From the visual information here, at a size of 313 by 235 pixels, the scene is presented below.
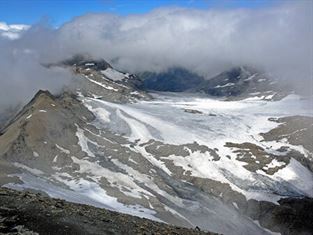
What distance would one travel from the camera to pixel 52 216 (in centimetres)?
3250

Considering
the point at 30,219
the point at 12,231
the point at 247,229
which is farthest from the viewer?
the point at 247,229

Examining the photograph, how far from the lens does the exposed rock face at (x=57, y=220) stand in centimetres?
3012

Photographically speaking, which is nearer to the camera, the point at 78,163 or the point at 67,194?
the point at 67,194

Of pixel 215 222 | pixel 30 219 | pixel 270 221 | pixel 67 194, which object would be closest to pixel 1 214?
pixel 30 219

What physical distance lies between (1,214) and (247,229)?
13879cm

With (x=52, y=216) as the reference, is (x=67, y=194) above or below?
below

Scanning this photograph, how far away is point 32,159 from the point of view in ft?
630

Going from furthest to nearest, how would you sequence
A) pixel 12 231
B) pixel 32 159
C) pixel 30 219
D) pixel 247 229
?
pixel 32 159
pixel 247 229
pixel 30 219
pixel 12 231

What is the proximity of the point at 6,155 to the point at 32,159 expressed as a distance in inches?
387

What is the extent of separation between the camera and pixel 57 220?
1253 inches

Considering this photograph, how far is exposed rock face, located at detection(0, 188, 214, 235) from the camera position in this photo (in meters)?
30.1

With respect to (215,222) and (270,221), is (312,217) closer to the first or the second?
(270,221)

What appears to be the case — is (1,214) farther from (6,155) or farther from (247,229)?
(6,155)

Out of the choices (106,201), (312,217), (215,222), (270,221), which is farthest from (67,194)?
(312,217)
